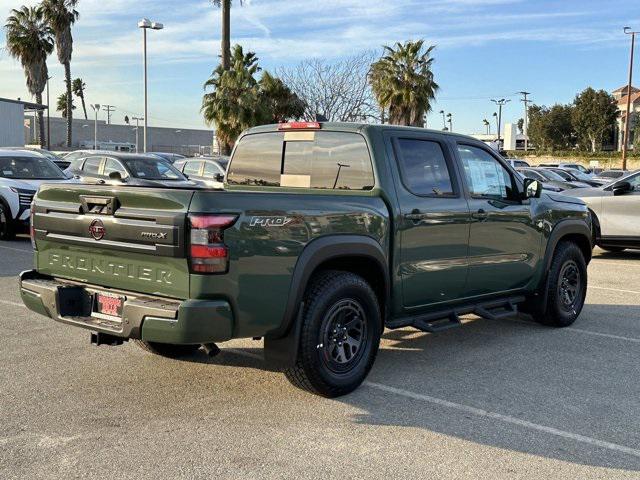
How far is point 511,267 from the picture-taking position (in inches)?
251

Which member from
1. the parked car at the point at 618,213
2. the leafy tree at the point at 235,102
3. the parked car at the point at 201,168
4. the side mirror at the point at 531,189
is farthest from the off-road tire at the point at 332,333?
the leafy tree at the point at 235,102

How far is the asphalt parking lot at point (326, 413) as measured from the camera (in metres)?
3.75

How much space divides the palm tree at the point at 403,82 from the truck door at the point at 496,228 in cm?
3195

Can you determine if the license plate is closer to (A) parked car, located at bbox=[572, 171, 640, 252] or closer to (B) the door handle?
(B) the door handle

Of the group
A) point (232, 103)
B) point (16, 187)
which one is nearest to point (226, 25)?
point (232, 103)

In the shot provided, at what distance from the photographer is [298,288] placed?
4410 mm

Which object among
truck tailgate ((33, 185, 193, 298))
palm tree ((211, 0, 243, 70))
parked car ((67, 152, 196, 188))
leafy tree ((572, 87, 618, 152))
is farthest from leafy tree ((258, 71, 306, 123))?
leafy tree ((572, 87, 618, 152))

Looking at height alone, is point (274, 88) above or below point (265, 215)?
above

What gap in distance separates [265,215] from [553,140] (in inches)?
3269

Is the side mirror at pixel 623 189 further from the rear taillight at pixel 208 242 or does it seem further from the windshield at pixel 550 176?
the windshield at pixel 550 176

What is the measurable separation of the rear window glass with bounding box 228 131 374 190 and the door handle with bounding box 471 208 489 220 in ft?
3.78

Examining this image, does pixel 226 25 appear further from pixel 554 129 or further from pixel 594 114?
pixel 554 129

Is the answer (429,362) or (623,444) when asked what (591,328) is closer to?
(429,362)

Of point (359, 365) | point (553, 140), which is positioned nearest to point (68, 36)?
point (359, 365)
